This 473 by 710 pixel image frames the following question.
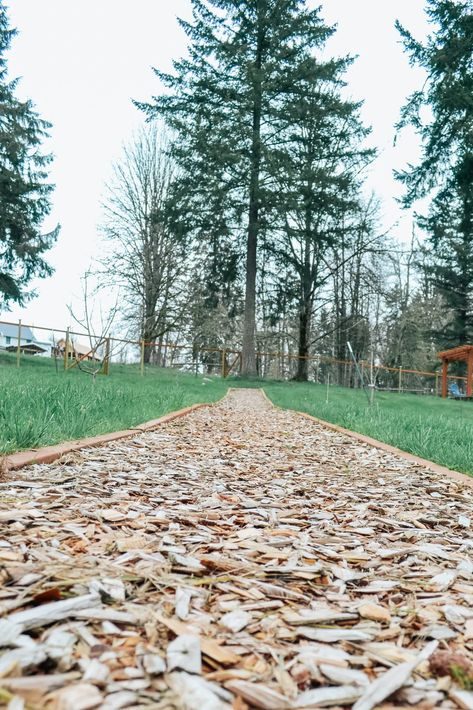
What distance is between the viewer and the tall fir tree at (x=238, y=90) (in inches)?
604

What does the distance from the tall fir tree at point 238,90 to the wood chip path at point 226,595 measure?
13996 mm

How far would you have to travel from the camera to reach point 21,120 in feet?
54.7

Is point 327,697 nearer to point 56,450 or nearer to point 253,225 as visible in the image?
point 56,450

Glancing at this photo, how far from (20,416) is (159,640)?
258cm

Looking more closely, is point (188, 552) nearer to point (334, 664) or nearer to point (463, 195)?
point (334, 664)

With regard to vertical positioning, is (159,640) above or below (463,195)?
below

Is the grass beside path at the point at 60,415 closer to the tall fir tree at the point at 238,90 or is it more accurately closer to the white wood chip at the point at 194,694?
the white wood chip at the point at 194,694

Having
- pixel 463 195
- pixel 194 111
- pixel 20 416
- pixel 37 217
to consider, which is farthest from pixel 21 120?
pixel 20 416

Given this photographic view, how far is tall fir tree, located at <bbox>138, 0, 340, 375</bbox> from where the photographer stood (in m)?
15.3

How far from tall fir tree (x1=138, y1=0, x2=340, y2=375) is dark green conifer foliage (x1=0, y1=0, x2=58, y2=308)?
14.0 feet

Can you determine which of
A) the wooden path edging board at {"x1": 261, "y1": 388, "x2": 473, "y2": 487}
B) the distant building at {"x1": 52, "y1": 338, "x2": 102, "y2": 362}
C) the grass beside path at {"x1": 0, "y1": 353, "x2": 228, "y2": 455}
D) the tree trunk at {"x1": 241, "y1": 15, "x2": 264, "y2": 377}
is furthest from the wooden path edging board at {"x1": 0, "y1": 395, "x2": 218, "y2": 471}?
the tree trunk at {"x1": 241, "y1": 15, "x2": 264, "y2": 377}

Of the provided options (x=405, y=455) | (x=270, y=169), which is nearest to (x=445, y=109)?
(x=270, y=169)

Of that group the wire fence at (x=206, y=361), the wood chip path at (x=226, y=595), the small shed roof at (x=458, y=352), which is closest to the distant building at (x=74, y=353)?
the wire fence at (x=206, y=361)

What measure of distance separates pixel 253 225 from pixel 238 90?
4.36 metres
